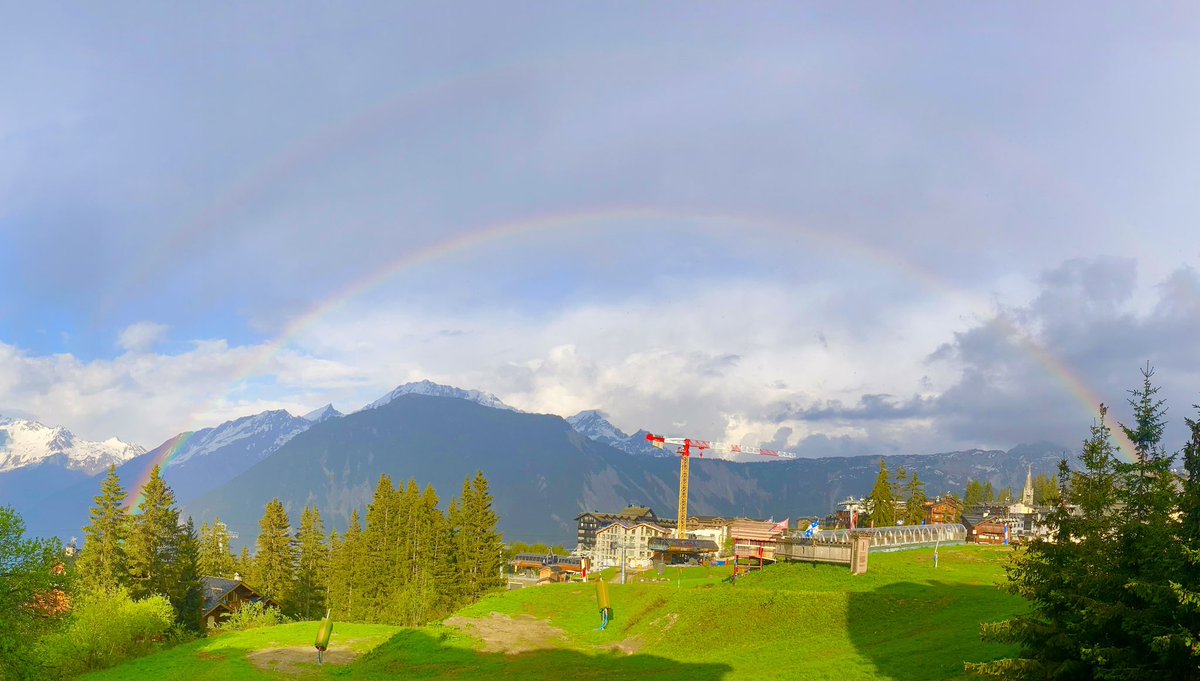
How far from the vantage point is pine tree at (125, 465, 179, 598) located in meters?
78.2

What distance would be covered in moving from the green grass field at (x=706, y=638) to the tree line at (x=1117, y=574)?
8765 mm

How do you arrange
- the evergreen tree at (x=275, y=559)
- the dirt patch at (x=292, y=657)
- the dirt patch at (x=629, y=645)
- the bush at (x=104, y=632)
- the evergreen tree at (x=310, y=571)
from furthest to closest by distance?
the evergreen tree at (x=310, y=571) < the evergreen tree at (x=275, y=559) < the bush at (x=104, y=632) < the dirt patch at (x=629, y=645) < the dirt patch at (x=292, y=657)

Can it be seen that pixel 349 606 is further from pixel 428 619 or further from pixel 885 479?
pixel 885 479

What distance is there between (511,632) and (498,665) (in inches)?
406

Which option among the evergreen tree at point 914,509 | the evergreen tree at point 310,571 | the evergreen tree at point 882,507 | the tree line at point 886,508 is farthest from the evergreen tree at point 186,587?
the evergreen tree at point 914,509

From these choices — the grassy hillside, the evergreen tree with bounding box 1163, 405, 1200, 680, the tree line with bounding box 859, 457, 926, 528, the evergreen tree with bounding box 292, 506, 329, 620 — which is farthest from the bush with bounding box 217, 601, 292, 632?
the tree line with bounding box 859, 457, 926, 528

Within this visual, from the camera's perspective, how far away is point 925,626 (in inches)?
1729

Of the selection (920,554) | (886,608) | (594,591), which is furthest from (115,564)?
(920,554)

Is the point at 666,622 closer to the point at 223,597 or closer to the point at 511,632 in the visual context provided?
→ the point at 511,632

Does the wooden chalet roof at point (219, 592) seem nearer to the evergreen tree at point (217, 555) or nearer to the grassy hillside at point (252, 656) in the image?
the evergreen tree at point (217, 555)

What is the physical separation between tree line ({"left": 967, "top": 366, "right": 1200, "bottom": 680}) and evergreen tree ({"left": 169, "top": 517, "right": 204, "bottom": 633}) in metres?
82.2

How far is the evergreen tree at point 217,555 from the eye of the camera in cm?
12594

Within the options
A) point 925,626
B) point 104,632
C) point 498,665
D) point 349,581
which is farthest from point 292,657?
point 349,581

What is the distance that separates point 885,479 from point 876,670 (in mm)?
92028
